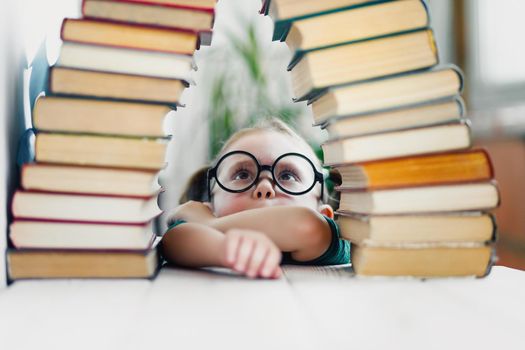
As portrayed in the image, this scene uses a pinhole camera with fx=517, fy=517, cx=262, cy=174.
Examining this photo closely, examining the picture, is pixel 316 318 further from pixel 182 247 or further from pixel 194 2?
pixel 194 2

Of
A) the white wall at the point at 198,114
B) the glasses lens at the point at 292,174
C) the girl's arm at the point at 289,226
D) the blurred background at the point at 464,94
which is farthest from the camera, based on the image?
the white wall at the point at 198,114

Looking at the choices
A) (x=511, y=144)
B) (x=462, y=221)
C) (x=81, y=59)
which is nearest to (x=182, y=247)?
(x=81, y=59)

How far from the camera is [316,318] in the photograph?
1.71ft

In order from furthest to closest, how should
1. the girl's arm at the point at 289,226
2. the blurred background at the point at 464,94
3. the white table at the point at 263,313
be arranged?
the blurred background at the point at 464,94
the girl's arm at the point at 289,226
the white table at the point at 263,313

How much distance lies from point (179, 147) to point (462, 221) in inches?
104

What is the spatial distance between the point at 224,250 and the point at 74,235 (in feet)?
0.67

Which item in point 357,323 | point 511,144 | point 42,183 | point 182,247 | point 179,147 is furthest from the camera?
point 179,147

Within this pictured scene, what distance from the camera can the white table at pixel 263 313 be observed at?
0.45 metres

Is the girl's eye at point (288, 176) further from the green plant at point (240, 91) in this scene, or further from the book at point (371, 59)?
the green plant at point (240, 91)

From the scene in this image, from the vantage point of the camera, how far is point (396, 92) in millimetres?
723

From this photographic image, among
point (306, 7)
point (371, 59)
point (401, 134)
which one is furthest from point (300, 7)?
point (401, 134)

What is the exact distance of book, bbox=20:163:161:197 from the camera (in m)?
0.70

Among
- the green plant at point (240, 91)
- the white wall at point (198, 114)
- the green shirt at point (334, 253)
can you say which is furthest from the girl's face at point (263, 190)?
the white wall at point (198, 114)

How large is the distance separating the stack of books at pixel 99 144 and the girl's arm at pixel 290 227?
7.3 inches
